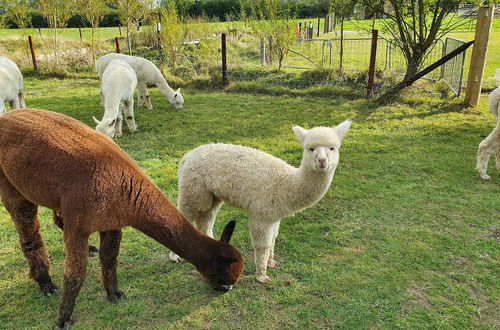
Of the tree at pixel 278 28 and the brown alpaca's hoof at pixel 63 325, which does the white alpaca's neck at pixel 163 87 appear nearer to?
the tree at pixel 278 28

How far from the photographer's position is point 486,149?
534cm

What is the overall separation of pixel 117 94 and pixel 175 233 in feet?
16.8

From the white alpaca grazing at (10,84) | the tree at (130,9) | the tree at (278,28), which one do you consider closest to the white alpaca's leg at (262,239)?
the white alpaca grazing at (10,84)

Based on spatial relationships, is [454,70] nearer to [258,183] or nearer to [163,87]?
[163,87]

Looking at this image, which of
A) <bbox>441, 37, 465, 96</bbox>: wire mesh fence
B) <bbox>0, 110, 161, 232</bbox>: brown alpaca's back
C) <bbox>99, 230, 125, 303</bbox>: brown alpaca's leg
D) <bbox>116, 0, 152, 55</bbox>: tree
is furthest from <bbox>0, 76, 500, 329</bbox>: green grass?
<bbox>116, 0, 152, 55</bbox>: tree

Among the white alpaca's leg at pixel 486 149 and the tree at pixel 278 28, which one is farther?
the tree at pixel 278 28

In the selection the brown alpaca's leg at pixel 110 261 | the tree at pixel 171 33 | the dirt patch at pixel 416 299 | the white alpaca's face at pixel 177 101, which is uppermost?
the tree at pixel 171 33

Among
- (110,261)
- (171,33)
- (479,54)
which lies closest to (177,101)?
(171,33)

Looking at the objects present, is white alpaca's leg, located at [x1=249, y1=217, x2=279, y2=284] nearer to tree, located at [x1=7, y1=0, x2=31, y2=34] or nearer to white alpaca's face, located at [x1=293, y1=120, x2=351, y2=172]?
white alpaca's face, located at [x1=293, y1=120, x2=351, y2=172]

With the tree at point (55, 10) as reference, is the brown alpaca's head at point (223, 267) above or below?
below

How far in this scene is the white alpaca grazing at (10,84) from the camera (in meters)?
7.14

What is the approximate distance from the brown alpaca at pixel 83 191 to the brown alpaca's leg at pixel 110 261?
346 millimetres

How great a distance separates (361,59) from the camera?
15.4 metres

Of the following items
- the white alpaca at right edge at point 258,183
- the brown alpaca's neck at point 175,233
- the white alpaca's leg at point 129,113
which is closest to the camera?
the brown alpaca's neck at point 175,233
